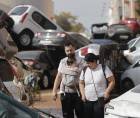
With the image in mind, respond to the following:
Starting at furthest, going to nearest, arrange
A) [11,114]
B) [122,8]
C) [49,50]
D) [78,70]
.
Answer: [122,8]
[49,50]
[78,70]
[11,114]

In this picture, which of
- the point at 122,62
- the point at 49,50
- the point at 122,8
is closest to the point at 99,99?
the point at 122,62

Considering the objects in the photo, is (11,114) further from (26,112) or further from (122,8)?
(122,8)

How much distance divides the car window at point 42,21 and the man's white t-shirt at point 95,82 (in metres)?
18.3

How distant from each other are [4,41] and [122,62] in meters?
6.23

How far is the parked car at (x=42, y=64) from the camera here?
841 inches

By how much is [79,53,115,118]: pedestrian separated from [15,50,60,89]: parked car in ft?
35.9

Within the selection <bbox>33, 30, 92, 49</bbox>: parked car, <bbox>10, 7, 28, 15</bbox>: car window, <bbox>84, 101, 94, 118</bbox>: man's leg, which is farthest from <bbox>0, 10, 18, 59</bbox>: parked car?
<bbox>84, 101, 94, 118</bbox>: man's leg

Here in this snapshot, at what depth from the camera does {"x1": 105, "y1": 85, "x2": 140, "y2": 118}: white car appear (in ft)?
31.0

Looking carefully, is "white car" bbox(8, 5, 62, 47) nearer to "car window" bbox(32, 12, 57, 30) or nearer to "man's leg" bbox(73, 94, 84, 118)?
"car window" bbox(32, 12, 57, 30)

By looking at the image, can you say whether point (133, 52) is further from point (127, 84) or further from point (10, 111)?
point (10, 111)

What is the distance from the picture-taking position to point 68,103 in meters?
10.6

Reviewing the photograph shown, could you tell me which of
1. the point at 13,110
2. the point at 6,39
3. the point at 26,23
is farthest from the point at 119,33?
the point at 13,110

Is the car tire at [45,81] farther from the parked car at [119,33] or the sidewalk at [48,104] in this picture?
the parked car at [119,33]

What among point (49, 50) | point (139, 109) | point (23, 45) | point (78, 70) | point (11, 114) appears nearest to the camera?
point (11, 114)
